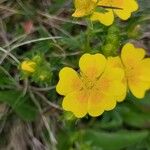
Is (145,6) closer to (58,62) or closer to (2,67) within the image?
(58,62)

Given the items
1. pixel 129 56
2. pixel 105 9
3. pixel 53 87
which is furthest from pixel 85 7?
pixel 53 87

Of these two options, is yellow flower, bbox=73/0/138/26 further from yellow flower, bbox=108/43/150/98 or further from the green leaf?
the green leaf

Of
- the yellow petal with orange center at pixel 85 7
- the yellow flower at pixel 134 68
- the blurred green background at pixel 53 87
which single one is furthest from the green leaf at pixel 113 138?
the yellow petal with orange center at pixel 85 7

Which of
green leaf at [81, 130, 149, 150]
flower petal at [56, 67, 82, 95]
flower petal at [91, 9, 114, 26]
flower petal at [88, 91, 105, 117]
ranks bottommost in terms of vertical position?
green leaf at [81, 130, 149, 150]

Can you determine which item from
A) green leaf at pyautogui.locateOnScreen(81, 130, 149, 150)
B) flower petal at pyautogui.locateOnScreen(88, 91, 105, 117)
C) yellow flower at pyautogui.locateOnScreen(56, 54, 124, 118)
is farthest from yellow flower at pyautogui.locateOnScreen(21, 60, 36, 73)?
green leaf at pyautogui.locateOnScreen(81, 130, 149, 150)

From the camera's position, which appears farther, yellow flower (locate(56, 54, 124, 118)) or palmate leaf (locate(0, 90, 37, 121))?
palmate leaf (locate(0, 90, 37, 121))
